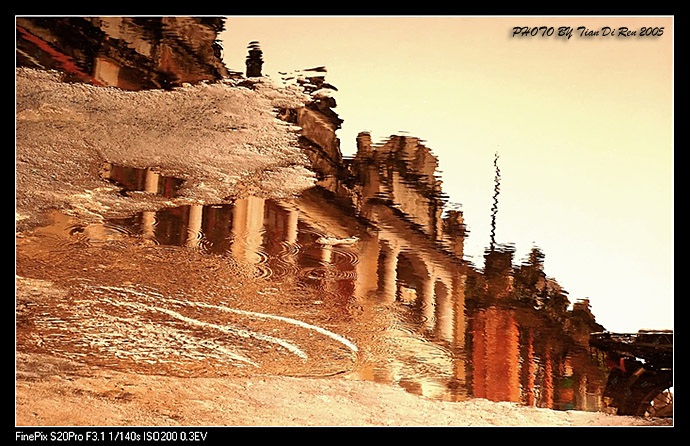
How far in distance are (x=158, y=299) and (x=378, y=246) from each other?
29.6 inches

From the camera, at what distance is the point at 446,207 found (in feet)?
7.68

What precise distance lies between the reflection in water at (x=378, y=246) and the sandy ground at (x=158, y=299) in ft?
0.17

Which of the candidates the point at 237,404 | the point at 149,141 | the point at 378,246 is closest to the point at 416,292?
the point at 378,246

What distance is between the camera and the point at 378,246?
7.68ft

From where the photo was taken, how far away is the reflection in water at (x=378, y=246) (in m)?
2.28

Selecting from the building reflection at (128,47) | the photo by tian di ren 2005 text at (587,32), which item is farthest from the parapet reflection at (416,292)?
the photo by tian di ren 2005 text at (587,32)

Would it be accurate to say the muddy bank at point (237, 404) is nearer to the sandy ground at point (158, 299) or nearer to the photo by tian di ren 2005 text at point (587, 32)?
the sandy ground at point (158, 299)

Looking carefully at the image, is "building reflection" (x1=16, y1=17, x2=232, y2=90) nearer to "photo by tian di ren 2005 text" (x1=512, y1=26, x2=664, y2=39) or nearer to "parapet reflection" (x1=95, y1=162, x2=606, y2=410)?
A: "parapet reflection" (x1=95, y1=162, x2=606, y2=410)

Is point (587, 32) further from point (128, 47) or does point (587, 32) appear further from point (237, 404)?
point (237, 404)

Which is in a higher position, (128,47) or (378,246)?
(128,47)

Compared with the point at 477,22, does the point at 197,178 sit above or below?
below
